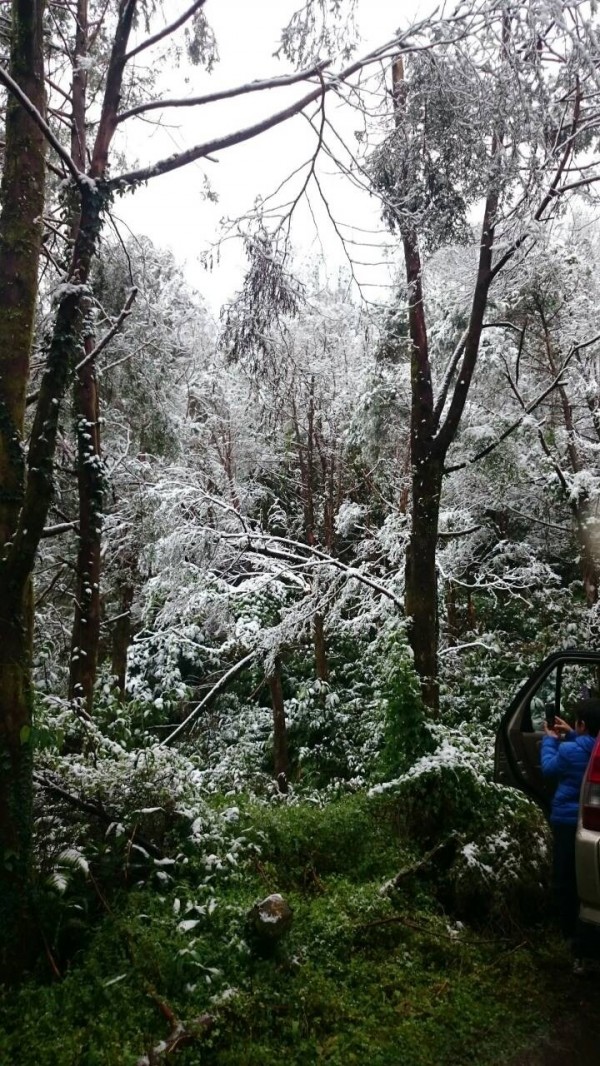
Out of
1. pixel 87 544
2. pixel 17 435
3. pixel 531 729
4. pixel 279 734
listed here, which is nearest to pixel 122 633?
pixel 279 734

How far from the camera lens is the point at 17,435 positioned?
387 cm

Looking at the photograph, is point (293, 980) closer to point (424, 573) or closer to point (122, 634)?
point (424, 573)

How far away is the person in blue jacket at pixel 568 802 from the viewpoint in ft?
13.9

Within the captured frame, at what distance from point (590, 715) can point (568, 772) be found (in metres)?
0.39

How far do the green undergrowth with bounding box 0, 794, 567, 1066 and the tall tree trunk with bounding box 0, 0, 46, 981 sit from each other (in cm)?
54

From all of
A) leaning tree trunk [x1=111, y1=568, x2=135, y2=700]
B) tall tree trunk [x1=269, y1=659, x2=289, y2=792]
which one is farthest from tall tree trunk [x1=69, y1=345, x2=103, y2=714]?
leaning tree trunk [x1=111, y1=568, x2=135, y2=700]

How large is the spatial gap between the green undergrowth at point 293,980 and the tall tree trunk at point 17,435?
21.1 inches

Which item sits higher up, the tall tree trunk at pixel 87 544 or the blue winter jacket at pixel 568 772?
the tall tree trunk at pixel 87 544

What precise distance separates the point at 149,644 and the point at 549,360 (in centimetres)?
977

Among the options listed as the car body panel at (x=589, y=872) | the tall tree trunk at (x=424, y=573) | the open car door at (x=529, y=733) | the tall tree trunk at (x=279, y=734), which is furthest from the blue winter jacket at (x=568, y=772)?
the tall tree trunk at (x=279, y=734)

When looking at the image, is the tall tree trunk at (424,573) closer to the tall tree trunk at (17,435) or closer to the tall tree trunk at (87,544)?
the tall tree trunk at (87,544)

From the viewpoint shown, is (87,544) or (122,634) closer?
(87,544)

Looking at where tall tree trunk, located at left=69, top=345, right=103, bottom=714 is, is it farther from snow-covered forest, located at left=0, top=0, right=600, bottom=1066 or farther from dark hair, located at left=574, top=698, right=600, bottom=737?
dark hair, located at left=574, top=698, right=600, bottom=737

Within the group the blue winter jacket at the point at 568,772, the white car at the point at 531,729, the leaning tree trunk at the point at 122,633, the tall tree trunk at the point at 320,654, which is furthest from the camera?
the leaning tree trunk at the point at 122,633
